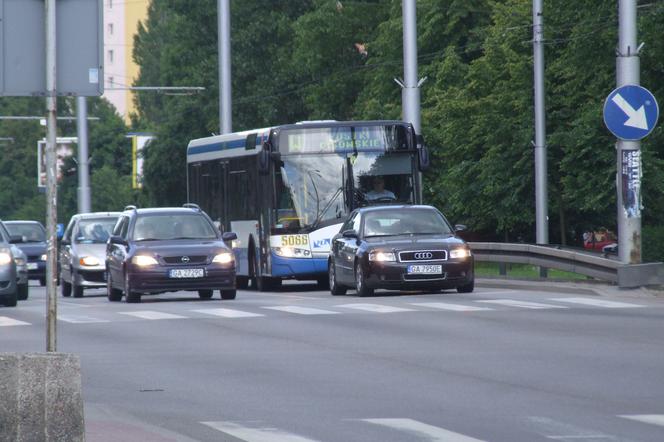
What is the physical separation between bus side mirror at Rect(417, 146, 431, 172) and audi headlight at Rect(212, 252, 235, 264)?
449 cm

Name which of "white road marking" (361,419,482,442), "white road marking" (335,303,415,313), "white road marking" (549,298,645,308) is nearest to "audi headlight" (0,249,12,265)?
"white road marking" (335,303,415,313)

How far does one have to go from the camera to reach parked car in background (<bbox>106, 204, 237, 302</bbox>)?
28.1 meters

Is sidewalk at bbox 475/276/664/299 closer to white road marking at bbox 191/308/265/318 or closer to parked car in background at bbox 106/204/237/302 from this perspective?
parked car in background at bbox 106/204/237/302

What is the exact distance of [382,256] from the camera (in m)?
27.1

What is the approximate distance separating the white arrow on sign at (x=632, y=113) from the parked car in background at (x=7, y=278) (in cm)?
971

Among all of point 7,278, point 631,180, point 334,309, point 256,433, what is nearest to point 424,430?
point 256,433

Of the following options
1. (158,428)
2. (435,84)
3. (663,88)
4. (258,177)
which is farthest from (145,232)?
(435,84)

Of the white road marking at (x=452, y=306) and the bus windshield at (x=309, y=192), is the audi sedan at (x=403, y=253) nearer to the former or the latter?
the white road marking at (x=452, y=306)

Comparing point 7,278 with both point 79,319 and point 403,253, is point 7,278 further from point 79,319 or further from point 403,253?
point 403,253

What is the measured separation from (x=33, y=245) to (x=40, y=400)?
37.7 meters

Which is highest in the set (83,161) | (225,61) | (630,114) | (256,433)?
(225,61)

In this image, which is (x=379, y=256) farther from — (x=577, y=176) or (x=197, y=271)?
(x=577, y=176)

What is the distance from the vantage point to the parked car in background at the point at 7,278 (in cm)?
2836

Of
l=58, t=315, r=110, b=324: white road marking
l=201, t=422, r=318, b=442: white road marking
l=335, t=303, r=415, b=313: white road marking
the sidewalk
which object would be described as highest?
the sidewalk
